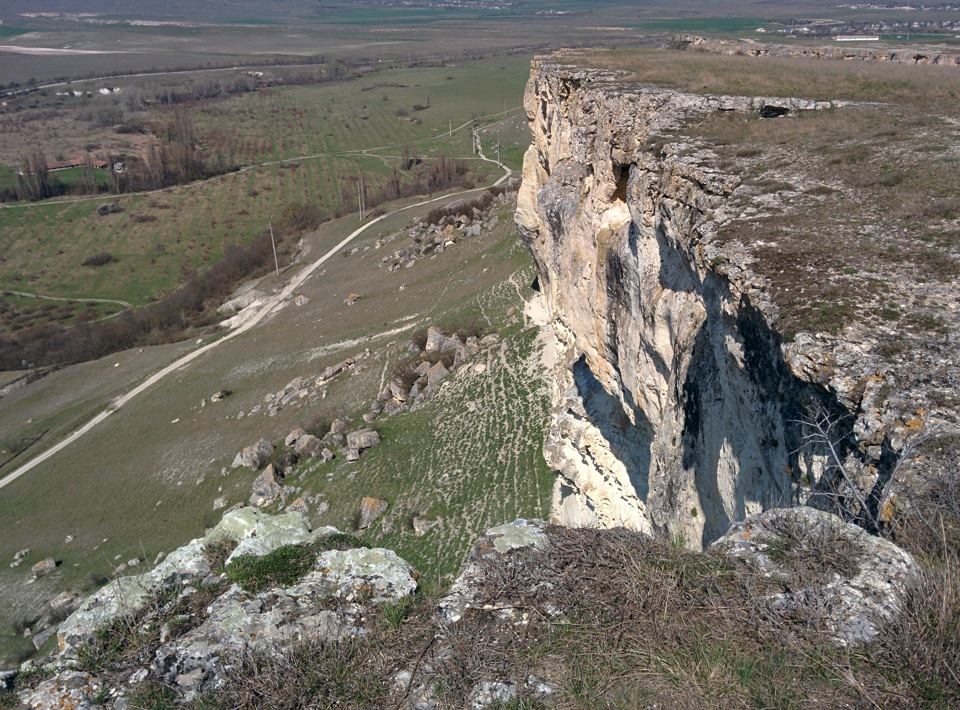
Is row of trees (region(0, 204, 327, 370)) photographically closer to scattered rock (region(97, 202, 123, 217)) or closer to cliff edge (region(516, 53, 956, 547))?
scattered rock (region(97, 202, 123, 217))

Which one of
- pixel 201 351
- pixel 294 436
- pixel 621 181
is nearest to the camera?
pixel 621 181

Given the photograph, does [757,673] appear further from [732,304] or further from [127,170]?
[127,170]

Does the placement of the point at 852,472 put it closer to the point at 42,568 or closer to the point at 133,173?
the point at 42,568

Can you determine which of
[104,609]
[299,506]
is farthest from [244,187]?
[104,609]

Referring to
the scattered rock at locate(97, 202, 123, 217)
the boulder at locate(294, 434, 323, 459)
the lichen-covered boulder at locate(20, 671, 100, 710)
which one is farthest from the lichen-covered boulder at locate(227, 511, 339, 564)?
the scattered rock at locate(97, 202, 123, 217)

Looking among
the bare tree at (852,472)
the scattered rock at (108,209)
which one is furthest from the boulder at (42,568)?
the scattered rock at (108,209)

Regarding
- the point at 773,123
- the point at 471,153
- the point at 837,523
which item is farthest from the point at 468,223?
the point at 471,153
